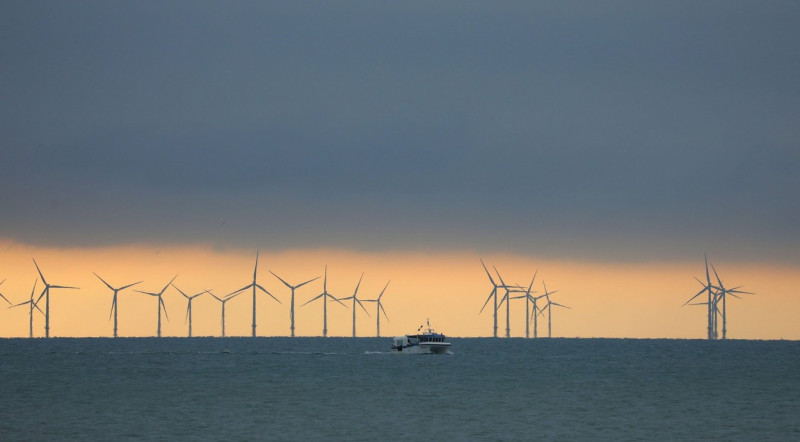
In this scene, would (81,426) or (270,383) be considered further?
(270,383)

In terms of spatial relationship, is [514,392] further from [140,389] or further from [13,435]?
[13,435]

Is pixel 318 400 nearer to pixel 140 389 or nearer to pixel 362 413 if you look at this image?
pixel 362 413

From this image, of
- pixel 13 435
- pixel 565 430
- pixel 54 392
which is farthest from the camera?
pixel 54 392

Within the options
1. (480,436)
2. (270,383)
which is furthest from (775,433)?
(270,383)

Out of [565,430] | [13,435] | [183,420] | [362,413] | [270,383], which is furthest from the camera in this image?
[270,383]

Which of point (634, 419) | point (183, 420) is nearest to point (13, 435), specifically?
point (183, 420)

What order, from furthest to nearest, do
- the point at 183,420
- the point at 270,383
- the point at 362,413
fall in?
the point at 270,383 < the point at 362,413 < the point at 183,420

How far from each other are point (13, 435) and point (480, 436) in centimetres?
4139

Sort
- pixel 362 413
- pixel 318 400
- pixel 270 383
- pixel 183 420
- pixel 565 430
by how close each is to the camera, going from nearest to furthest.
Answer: pixel 565 430 < pixel 183 420 < pixel 362 413 < pixel 318 400 < pixel 270 383

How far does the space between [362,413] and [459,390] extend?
136 ft

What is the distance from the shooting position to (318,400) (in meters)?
148

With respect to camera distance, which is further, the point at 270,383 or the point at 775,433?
the point at 270,383

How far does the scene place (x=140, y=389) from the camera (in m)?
172

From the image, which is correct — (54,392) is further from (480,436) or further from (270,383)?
(480,436)
